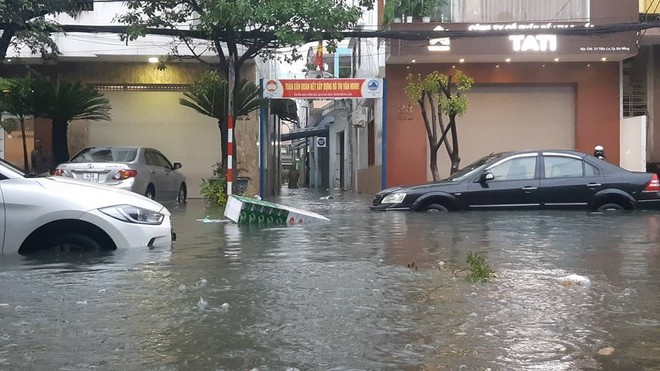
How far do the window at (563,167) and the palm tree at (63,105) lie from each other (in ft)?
36.1

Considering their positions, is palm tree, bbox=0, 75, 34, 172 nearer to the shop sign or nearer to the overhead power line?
the overhead power line

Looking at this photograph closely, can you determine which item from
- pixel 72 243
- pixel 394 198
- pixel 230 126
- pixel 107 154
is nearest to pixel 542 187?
pixel 394 198

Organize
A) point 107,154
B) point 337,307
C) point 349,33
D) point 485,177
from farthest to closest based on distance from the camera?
point 349,33 < point 107,154 < point 485,177 < point 337,307

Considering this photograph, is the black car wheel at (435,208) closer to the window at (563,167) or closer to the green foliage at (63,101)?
the window at (563,167)

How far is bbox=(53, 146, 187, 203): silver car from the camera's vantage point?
14.3m

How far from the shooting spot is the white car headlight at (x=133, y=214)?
7.19 metres

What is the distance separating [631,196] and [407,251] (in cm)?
636

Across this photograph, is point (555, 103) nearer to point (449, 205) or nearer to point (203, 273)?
point (449, 205)

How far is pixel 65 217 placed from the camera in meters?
7.01

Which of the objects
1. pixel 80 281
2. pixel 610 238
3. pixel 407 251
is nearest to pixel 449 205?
pixel 610 238

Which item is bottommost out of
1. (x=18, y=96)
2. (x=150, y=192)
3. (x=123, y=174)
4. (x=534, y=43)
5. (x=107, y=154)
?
(x=150, y=192)

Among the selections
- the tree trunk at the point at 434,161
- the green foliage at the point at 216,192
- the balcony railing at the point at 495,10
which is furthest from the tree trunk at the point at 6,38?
the balcony railing at the point at 495,10

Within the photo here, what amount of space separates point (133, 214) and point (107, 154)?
28.8 feet

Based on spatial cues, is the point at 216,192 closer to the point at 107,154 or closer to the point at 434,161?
the point at 107,154
